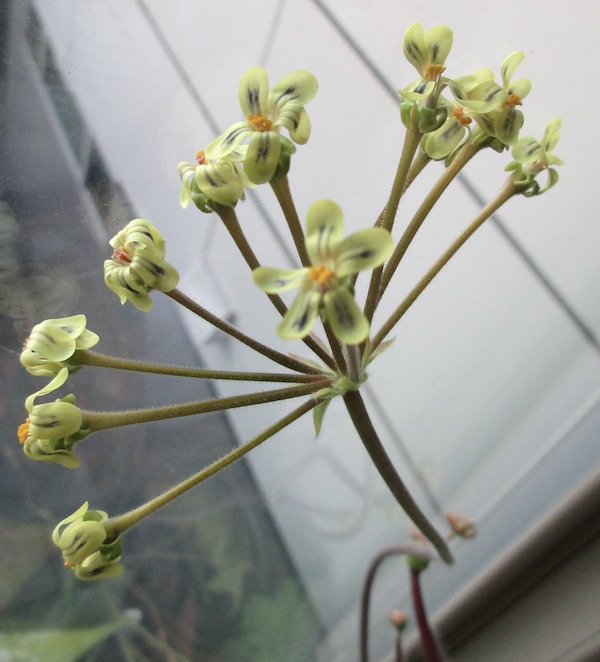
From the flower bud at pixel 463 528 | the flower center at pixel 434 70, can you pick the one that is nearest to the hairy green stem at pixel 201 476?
the flower center at pixel 434 70

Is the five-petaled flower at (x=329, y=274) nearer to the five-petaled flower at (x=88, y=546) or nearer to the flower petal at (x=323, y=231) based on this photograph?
the flower petal at (x=323, y=231)

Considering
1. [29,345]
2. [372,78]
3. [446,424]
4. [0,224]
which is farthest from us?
[446,424]

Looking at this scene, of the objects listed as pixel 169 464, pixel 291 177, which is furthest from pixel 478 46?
pixel 169 464

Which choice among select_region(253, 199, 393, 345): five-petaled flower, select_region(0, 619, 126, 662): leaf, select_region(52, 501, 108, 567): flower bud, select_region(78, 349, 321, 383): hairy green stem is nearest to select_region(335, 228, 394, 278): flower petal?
select_region(253, 199, 393, 345): five-petaled flower

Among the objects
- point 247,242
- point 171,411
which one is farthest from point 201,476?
point 247,242

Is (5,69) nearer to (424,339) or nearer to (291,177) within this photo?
(291,177)

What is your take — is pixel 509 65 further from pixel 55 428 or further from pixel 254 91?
pixel 55 428

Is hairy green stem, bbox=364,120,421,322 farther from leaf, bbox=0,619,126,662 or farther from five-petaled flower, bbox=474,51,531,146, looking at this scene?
leaf, bbox=0,619,126,662
